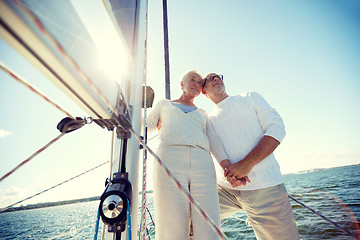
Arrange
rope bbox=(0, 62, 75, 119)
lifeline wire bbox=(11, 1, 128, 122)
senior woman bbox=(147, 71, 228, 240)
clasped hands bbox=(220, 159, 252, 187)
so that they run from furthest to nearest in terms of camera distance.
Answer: clasped hands bbox=(220, 159, 252, 187)
senior woman bbox=(147, 71, 228, 240)
rope bbox=(0, 62, 75, 119)
lifeline wire bbox=(11, 1, 128, 122)

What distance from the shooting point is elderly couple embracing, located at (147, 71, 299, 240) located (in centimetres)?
107

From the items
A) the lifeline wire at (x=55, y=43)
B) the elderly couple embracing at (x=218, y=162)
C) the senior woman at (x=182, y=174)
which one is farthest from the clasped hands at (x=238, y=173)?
the lifeline wire at (x=55, y=43)

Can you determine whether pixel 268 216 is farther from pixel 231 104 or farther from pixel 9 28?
→ pixel 9 28

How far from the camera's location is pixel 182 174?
113cm

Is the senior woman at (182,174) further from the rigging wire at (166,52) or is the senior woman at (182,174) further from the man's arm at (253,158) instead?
the rigging wire at (166,52)

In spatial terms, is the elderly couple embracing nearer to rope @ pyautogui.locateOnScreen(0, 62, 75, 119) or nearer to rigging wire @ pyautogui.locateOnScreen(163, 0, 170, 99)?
rigging wire @ pyautogui.locateOnScreen(163, 0, 170, 99)

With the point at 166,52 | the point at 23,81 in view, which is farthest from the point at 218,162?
the point at 166,52

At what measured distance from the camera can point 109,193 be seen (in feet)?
1.93

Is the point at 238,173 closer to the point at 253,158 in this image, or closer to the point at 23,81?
the point at 253,158

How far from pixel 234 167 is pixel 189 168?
389 mm

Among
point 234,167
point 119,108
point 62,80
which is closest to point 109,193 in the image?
point 119,108

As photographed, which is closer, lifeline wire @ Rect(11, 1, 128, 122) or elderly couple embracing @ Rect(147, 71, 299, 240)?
lifeline wire @ Rect(11, 1, 128, 122)

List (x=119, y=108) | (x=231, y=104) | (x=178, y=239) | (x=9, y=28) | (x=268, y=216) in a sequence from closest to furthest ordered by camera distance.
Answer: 1. (x=9, y=28)
2. (x=119, y=108)
3. (x=178, y=239)
4. (x=268, y=216)
5. (x=231, y=104)

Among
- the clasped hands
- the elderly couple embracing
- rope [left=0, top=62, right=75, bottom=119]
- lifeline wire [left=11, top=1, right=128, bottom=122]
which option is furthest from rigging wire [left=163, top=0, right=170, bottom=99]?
lifeline wire [left=11, top=1, right=128, bottom=122]
